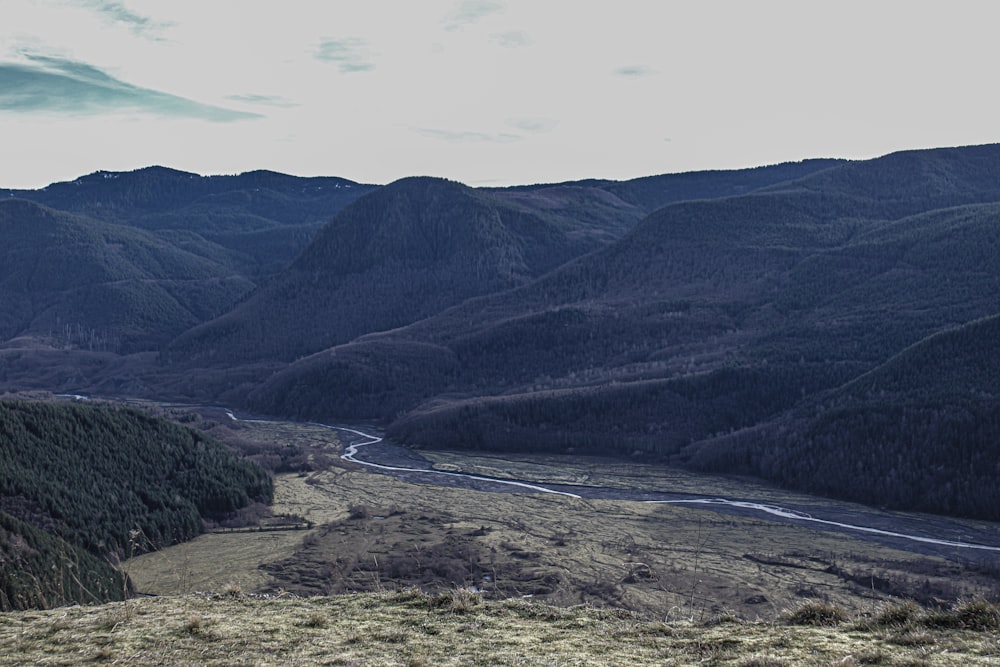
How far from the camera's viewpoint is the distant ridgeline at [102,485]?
1470 inches

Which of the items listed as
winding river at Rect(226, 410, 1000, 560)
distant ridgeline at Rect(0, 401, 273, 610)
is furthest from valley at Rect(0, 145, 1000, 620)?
winding river at Rect(226, 410, 1000, 560)

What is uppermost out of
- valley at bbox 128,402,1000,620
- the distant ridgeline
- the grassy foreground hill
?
the grassy foreground hill

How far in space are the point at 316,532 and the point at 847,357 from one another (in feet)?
218

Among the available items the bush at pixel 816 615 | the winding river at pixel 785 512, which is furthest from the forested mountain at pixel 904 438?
the bush at pixel 816 615

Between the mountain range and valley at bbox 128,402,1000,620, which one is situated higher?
the mountain range

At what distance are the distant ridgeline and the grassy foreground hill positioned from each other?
16.3 m

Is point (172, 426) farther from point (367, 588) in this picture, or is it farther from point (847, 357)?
point (847, 357)

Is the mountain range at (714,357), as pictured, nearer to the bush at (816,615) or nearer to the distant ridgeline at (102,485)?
the distant ridgeline at (102,485)

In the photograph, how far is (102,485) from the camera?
53656mm

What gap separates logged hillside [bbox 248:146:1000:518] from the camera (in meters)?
96.5

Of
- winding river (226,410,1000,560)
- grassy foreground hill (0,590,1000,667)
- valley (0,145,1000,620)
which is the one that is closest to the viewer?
grassy foreground hill (0,590,1000,667)

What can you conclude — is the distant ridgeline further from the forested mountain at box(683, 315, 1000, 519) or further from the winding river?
the forested mountain at box(683, 315, 1000, 519)

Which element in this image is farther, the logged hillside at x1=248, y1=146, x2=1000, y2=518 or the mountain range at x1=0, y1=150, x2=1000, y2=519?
the logged hillside at x1=248, y1=146, x2=1000, y2=518

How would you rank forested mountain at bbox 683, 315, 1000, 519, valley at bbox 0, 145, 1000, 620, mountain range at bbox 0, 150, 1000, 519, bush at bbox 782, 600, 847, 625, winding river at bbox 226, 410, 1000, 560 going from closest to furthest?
bush at bbox 782, 600, 847, 625
valley at bbox 0, 145, 1000, 620
winding river at bbox 226, 410, 1000, 560
forested mountain at bbox 683, 315, 1000, 519
mountain range at bbox 0, 150, 1000, 519
